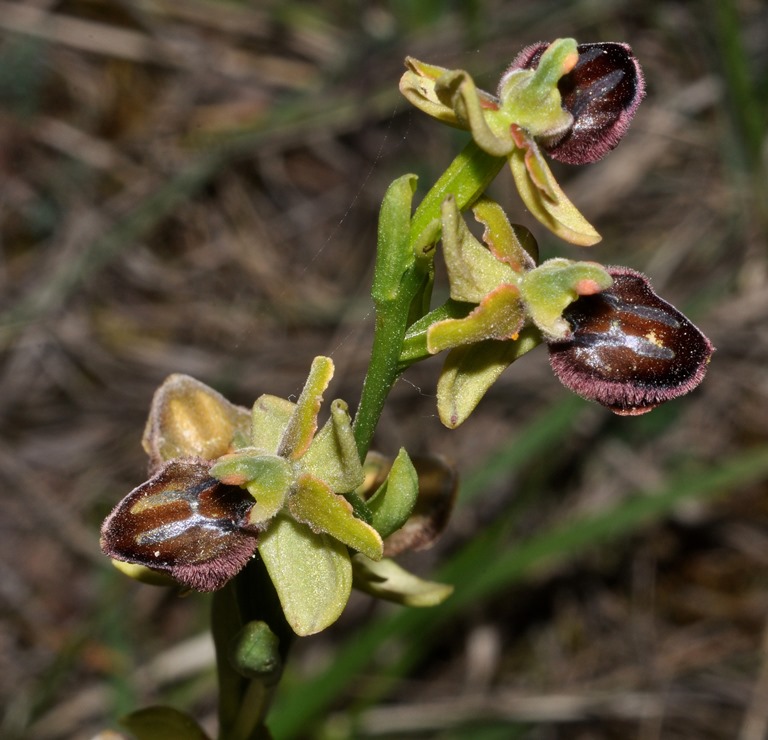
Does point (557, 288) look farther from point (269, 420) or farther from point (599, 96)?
point (269, 420)

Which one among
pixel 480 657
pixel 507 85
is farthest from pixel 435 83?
pixel 480 657

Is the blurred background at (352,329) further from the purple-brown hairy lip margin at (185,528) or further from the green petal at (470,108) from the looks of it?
the green petal at (470,108)

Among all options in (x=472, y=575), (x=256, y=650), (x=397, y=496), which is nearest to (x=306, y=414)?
(x=397, y=496)

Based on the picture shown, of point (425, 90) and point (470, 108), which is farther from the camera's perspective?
point (425, 90)

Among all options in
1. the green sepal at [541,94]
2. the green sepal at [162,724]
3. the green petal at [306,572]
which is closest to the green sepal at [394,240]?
the green sepal at [541,94]

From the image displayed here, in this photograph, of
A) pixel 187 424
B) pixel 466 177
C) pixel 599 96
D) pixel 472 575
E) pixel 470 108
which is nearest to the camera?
pixel 470 108
